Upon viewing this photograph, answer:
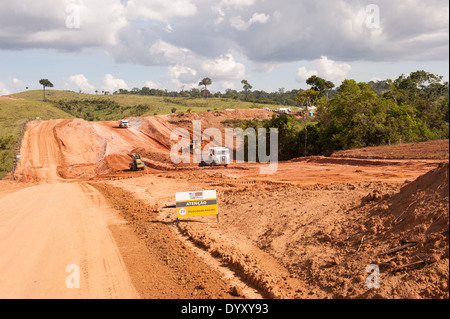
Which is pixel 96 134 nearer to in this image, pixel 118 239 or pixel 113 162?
pixel 113 162

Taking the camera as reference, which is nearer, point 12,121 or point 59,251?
point 59,251

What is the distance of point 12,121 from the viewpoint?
2507 inches

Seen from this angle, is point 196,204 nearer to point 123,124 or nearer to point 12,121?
point 123,124

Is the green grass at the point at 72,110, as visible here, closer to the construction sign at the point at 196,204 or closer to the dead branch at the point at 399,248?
the construction sign at the point at 196,204

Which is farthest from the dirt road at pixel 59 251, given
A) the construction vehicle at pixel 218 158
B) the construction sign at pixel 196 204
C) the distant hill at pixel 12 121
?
the distant hill at pixel 12 121

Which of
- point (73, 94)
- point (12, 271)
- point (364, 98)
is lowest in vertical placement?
point (12, 271)

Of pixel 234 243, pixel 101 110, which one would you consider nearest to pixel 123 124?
pixel 101 110

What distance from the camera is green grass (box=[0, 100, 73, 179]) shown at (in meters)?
43.0

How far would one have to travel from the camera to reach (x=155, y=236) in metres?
14.0

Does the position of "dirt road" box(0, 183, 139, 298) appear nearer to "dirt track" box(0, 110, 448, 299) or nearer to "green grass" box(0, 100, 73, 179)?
"dirt track" box(0, 110, 448, 299)

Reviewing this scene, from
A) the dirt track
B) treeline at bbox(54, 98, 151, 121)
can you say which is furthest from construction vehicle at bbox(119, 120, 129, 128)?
the dirt track

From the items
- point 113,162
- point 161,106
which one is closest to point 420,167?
point 113,162
